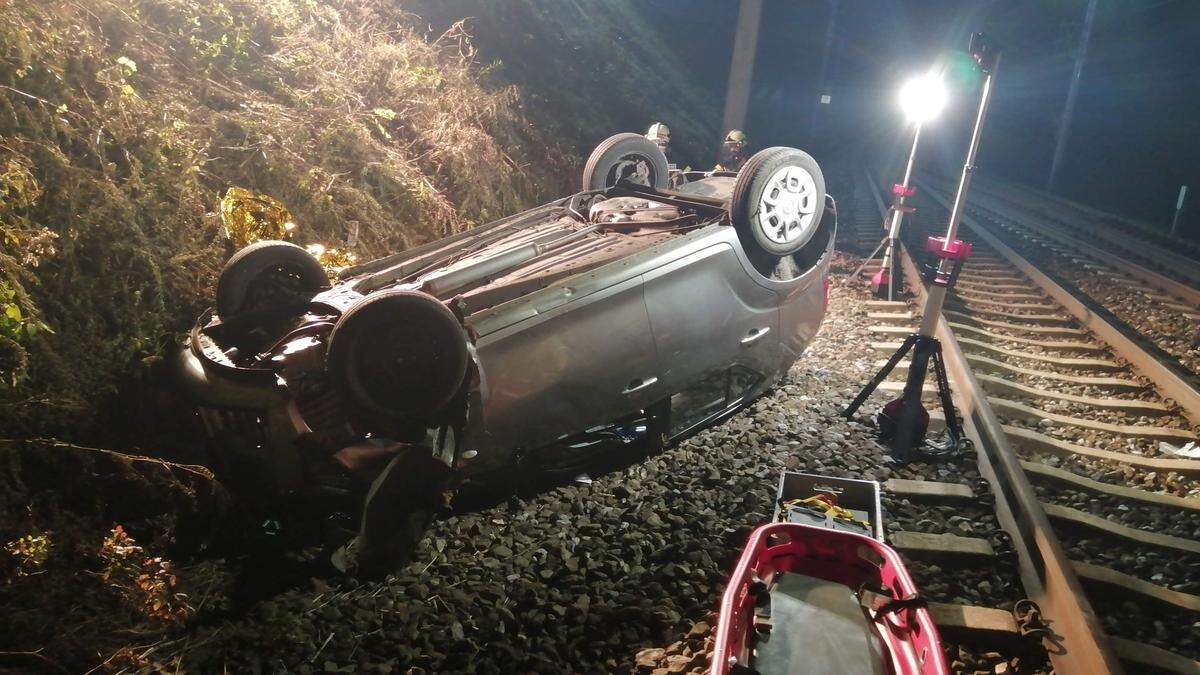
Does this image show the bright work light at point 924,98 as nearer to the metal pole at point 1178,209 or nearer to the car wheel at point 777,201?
the car wheel at point 777,201

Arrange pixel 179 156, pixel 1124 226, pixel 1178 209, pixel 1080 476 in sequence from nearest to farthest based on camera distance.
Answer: pixel 1080 476 < pixel 179 156 < pixel 1178 209 < pixel 1124 226

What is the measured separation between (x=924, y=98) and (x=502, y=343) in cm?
478

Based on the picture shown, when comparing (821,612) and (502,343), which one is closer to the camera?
(821,612)

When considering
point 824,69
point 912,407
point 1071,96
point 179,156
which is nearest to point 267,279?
point 179,156

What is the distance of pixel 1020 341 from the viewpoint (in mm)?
6566

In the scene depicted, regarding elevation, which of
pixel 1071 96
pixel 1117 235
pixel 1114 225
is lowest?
pixel 1117 235

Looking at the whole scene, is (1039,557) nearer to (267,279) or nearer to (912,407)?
(912,407)

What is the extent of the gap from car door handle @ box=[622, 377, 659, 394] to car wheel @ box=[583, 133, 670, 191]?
225 centimetres

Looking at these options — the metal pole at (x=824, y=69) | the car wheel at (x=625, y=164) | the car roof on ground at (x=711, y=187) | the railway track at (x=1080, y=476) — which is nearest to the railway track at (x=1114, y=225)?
the railway track at (x=1080, y=476)

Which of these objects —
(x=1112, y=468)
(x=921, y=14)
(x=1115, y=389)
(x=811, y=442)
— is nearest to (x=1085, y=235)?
(x=1115, y=389)

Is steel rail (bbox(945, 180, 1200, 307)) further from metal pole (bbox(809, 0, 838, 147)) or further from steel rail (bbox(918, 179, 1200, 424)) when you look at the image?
metal pole (bbox(809, 0, 838, 147))

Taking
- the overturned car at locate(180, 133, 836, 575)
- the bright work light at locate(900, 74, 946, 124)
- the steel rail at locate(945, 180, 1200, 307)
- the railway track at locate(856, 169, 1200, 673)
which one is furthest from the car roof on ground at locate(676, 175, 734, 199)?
the steel rail at locate(945, 180, 1200, 307)

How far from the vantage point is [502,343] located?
10.5 ft

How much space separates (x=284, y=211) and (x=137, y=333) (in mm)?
1521
